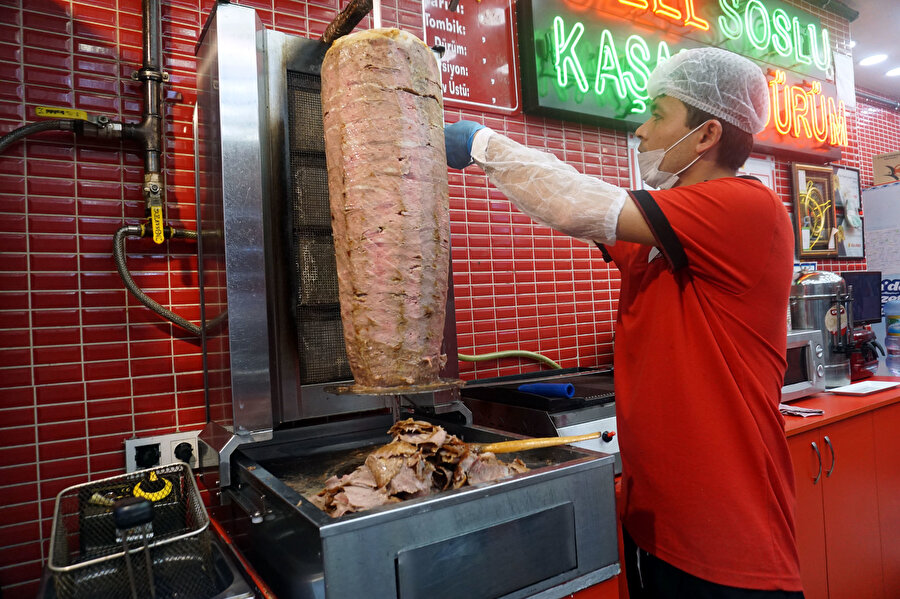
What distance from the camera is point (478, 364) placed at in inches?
101

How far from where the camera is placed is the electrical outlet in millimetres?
1707

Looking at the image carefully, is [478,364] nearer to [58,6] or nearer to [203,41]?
[203,41]

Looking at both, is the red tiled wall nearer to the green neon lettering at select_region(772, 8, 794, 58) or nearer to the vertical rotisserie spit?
the vertical rotisserie spit

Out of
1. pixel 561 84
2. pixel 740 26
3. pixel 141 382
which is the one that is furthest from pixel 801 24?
pixel 141 382

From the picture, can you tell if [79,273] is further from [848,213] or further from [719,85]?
[848,213]

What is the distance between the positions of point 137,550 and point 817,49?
534 cm

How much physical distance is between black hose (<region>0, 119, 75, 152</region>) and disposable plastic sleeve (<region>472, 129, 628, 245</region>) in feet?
4.19

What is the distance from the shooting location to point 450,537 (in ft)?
3.12

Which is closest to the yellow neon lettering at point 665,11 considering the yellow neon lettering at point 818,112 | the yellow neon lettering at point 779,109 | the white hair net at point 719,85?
the yellow neon lettering at point 779,109

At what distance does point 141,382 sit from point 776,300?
1886 mm

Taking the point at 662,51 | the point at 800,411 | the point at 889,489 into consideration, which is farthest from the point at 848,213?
the point at 800,411

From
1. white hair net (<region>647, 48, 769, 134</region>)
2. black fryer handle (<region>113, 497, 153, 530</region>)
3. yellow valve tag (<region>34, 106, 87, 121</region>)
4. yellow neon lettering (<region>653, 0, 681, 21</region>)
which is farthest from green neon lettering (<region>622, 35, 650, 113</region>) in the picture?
black fryer handle (<region>113, 497, 153, 530</region>)

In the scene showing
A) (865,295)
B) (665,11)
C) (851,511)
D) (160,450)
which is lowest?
(851,511)

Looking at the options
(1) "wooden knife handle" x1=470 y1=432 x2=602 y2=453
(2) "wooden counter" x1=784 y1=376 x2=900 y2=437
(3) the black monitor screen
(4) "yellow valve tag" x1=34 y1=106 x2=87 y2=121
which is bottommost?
(2) "wooden counter" x1=784 y1=376 x2=900 y2=437
